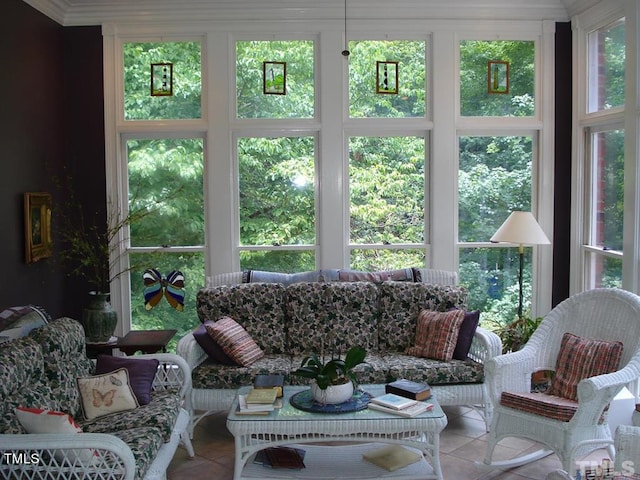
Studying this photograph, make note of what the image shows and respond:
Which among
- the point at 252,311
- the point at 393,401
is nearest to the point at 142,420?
the point at 393,401

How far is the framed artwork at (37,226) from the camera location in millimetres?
4723

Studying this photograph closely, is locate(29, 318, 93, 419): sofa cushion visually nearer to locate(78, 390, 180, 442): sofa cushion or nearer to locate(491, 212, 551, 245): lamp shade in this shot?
locate(78, 390, 180, 442): sofa cushion

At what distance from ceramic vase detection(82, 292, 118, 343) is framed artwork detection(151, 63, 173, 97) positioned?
1.79 m

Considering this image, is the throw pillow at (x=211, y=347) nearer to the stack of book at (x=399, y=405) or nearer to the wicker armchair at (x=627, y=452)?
the stack of book at (x=399, y=405)

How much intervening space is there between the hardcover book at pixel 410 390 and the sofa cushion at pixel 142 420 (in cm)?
119

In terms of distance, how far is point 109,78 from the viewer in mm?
5621

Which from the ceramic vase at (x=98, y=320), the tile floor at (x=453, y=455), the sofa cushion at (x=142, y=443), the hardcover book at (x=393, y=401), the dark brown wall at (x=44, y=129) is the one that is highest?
the dark brown wall at (x=44, y=129)

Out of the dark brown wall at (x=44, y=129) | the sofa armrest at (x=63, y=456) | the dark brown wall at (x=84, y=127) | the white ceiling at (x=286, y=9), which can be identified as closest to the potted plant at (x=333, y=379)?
the sofa armrest at (x=63, y=456)

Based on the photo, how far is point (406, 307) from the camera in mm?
4922

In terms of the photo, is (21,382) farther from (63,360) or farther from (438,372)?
(438,372)

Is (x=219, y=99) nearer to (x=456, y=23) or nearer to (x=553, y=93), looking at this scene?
(x=456, y=23)

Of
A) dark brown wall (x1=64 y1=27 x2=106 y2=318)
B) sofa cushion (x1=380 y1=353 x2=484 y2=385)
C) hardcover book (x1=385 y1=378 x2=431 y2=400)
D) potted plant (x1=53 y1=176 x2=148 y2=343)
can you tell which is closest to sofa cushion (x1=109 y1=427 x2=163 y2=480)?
hardcover book (x1=385 y1=378 x2=431 y2=400)

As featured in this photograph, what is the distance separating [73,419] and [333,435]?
1.33 m

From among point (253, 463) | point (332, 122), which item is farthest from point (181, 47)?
point (253, 463)
